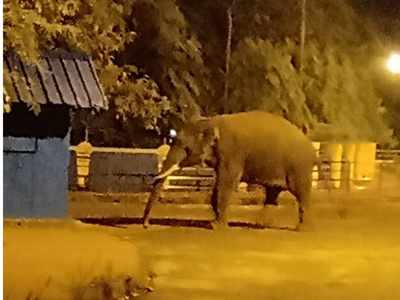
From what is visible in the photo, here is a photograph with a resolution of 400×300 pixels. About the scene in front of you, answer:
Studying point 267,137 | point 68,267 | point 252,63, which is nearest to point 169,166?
point 267,137

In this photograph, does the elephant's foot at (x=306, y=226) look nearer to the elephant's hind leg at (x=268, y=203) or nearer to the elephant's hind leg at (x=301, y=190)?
the elephant's hind leg at (x=301, y=190)

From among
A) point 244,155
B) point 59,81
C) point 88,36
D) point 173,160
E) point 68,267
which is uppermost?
point 88,36

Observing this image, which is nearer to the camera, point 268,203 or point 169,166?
point 169,166

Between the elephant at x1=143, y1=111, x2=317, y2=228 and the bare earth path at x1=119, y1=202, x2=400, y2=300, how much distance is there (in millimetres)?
861

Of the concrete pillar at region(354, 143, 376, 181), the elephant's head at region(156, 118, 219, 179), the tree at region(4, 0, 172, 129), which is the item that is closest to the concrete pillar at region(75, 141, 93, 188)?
the tree at region(4, 0, 172, 129)

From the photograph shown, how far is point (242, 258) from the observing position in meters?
16.6

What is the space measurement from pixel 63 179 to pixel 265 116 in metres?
4.38

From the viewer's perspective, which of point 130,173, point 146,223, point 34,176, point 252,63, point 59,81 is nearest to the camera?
point 59,81

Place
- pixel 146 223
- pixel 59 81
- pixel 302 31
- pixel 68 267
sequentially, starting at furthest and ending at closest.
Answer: pixel 302 31 → pixel 146 223 → pixel 59 81 → pixel 68 267

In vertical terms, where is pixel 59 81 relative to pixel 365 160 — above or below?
above

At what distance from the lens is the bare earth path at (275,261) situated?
13633mm

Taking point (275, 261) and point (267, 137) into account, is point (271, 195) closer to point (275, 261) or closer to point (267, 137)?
point (267, 137)

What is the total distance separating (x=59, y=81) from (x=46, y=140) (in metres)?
1.14

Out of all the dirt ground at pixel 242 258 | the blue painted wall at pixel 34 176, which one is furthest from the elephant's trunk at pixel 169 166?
the blue painted wall at pixel 34 176
